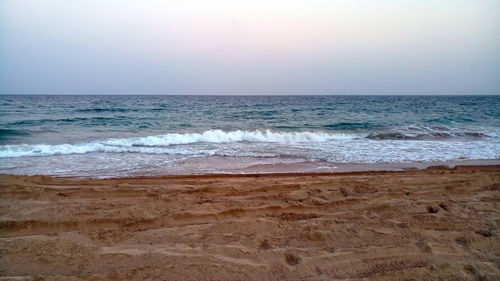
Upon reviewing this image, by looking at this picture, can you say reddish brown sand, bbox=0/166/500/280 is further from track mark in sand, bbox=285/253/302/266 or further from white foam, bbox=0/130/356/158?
white foam, bbox=0/130/356/158

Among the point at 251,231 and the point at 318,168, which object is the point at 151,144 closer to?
the point at 318,168

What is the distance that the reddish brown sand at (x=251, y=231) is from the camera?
295 centimetres

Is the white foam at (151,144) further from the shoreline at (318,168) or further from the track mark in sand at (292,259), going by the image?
the track mark in sand at (292,259)

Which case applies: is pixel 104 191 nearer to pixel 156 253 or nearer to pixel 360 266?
pixel 156 253

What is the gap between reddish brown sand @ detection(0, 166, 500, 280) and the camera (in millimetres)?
2953

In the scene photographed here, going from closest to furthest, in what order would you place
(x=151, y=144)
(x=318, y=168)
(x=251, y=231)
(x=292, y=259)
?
(x=292, y=259) < (x=251, y=231) < (x=318, y=168) < (x=151, y=144)

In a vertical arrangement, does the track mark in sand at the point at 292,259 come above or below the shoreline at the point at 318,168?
above

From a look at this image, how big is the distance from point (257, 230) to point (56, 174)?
603cm

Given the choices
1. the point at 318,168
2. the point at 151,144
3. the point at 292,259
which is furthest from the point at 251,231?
the point at 151,144

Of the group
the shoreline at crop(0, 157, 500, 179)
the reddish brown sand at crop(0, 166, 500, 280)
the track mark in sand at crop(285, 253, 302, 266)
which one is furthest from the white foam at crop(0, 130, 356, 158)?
the track mark in sand at crop(285, 253, 302, 266)

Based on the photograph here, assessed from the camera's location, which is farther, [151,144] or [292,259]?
[151,144]

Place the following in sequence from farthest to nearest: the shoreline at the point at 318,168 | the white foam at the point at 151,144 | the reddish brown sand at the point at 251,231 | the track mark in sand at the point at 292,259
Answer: the white foam at the point at 151,144 < the shoreline at the point at 318,168 < the track mark in sand at the point at 292,259 < the reddish brown sand at the point at 251,231

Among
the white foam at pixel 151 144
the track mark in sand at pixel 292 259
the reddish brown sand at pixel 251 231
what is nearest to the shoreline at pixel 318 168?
the reddish brown sand at pixel 251 231

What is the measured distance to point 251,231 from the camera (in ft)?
12.3
